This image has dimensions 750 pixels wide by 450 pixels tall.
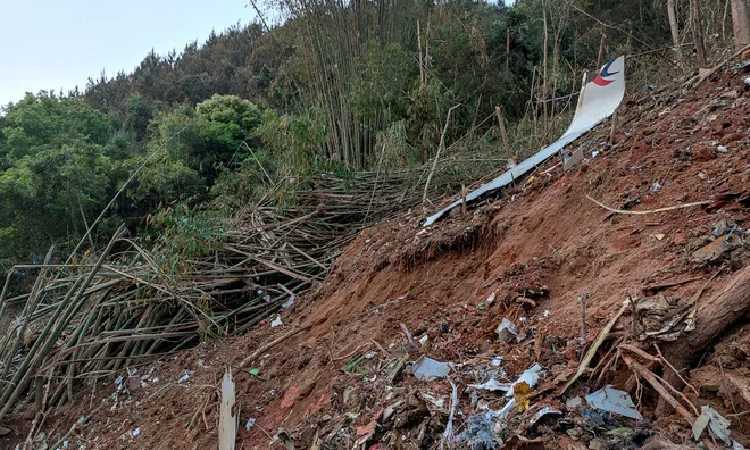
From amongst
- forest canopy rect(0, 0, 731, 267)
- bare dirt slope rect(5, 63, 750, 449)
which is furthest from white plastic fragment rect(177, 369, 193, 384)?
forest canopy rect(0, 0, 731, 267)

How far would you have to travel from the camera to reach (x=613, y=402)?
1.45 metres

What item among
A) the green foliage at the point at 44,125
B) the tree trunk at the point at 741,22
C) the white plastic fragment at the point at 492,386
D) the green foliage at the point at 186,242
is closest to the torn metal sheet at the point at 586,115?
the tree trunk at the point at 741,22

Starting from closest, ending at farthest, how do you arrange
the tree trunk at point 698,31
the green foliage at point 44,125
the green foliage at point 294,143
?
the tree trunk at point 698,31 → the green foliage at point 294,143 → the green foliage at point 44,125

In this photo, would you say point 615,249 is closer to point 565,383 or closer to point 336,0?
point 565,383

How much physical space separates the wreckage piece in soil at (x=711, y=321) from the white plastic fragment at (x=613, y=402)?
0.07m

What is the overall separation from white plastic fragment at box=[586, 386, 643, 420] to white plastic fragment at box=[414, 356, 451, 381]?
59 cm

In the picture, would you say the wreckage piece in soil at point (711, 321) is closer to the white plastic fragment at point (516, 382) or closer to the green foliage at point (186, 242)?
the white plastic fragment at point (516, 382)

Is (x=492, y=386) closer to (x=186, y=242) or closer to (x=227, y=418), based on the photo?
(x=227, y=418)

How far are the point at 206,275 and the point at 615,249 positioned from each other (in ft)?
10.8

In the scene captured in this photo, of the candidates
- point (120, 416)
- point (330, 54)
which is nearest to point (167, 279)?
point (120, 416)

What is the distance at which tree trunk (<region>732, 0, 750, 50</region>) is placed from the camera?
3360 mm

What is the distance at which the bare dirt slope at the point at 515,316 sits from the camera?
1.52 metres

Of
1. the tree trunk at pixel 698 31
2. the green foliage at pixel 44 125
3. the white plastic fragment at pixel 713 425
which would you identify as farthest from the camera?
the green foliage at pixel 44 125

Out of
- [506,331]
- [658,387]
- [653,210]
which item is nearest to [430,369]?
[506,331]
